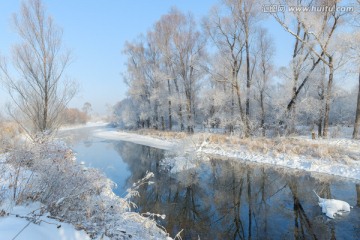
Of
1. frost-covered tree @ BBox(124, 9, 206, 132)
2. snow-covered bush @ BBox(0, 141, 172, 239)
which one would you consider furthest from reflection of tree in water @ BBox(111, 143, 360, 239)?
frost-covered tree @ BBox(124, 9, 206, 132)

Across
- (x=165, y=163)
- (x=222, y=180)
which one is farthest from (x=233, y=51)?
(x=222, y=180)

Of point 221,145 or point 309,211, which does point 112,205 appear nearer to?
point 309,211

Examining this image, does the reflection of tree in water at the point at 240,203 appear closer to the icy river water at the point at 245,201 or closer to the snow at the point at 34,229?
the icy river water at the point at 245,201

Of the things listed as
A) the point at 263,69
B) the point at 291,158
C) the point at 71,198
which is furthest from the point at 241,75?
the point at 71,198

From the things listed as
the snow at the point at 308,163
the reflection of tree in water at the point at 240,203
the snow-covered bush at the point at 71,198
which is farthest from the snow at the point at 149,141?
the snow-covered bush at the point at 71,198

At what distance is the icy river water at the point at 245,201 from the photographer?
5.93 meters

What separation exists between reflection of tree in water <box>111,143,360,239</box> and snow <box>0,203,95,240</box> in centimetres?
318

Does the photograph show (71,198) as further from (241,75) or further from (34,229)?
(241,75)

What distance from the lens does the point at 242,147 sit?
52.0ft

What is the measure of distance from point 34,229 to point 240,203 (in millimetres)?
6326

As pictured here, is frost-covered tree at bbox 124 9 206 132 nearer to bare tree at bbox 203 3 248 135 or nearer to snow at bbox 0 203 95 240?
bare tree at bbox 203 3 248 135

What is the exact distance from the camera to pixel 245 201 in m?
8.00

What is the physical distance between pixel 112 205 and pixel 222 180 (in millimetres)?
6218

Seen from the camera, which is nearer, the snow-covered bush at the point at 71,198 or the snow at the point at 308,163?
the snow-covered bush at the point at 71,198
